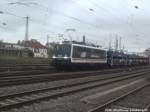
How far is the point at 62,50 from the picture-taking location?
103ft

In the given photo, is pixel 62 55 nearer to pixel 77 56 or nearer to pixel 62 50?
pixel 62 50

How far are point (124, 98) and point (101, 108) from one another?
12.2 feet

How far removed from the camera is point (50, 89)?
1546 centimetres

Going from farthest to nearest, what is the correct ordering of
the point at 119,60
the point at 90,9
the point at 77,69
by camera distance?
1. the point at 119,60
2. the point at 77,69
3. the point at 90,9

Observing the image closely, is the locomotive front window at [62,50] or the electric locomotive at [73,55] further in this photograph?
the locomotive front window at [62,50]

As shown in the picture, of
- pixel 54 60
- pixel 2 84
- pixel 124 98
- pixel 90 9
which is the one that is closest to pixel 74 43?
pixel 54 60

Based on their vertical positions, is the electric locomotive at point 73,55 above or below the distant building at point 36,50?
below

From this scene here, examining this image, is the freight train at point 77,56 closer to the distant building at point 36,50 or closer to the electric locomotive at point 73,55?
the electric locomotive at point 73,55

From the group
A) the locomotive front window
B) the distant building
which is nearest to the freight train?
the locomotive front window

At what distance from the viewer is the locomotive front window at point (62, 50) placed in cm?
3070

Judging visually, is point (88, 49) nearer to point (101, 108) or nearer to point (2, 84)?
point (2, 84)

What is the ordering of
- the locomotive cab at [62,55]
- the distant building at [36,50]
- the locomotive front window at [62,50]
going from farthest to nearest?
the distant building at [36,50], the locomotive front window at [62,50], the locomotive cab at [62,55]

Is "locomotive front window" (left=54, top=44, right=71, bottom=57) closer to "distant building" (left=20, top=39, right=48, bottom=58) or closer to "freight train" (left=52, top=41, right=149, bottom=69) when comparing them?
"freight train" (left=52, top=41, right=149, bottom=69)

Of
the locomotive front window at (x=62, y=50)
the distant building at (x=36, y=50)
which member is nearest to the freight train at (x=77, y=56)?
the locomotive front window at (x=62, y=50)
